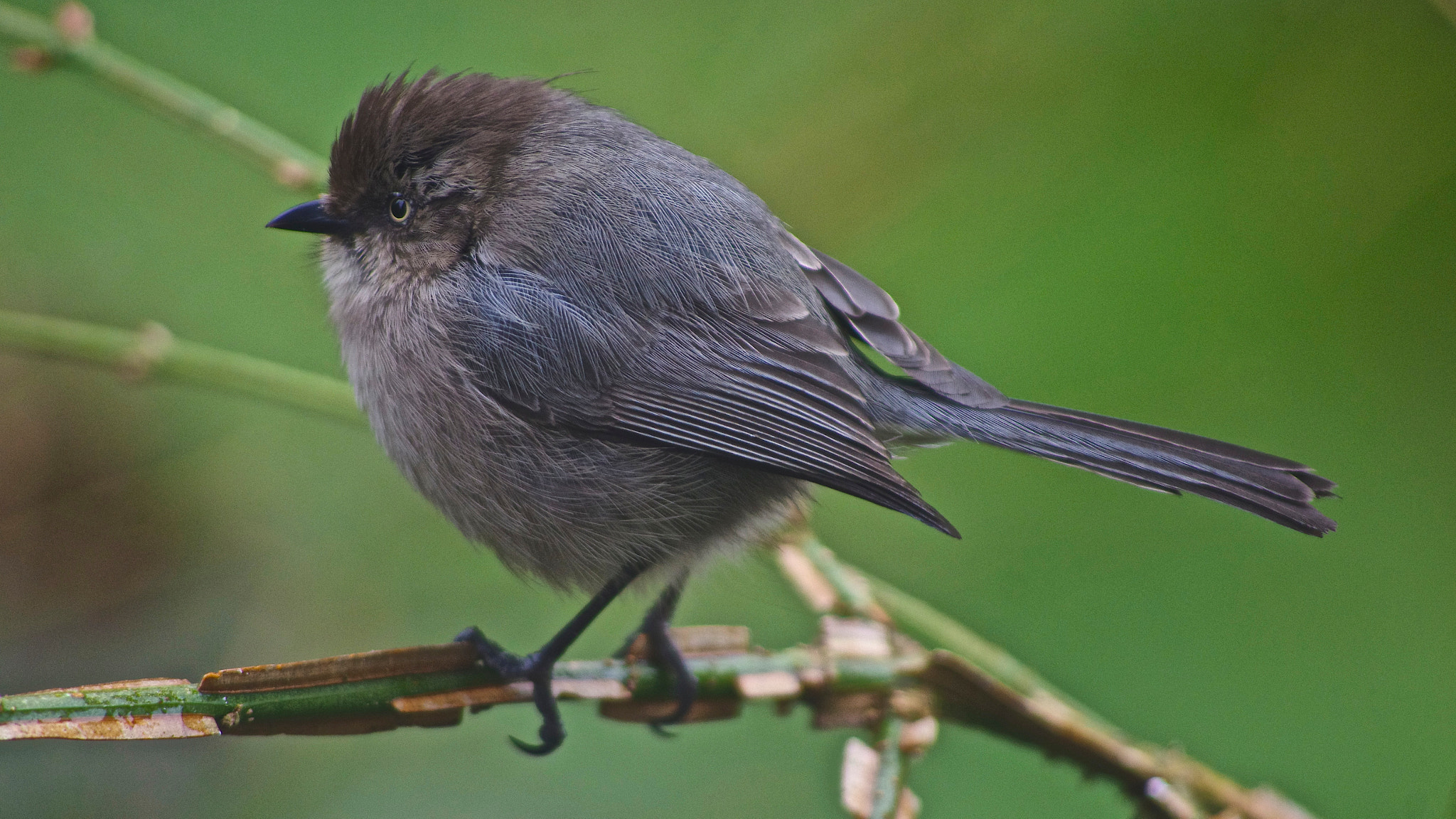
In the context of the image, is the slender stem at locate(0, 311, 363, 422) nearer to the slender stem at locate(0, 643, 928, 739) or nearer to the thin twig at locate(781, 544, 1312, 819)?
the slender stem at locate(0, 643, 928, 739)

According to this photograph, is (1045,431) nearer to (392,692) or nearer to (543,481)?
(543,481)

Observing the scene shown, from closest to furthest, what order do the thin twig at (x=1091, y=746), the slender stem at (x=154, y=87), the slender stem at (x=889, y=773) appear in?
the slender stem at (x=889, y=773) < the thin twig at (x=1091, y=746) < the slender stem at (x=154, y=87)

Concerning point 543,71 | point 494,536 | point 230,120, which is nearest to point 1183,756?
point 494,536

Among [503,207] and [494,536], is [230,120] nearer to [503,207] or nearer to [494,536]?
[503,207]

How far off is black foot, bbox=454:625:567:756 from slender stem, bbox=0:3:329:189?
1.00 metres

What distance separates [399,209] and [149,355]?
0.58 metres

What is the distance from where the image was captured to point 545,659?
7.07ft

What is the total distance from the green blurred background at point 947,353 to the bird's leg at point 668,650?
0.25 feet

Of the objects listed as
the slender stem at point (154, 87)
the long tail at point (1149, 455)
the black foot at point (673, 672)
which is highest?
the slender stem at point (154, 87)

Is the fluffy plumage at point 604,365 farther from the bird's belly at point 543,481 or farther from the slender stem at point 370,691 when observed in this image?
the slender stem at point 370,691

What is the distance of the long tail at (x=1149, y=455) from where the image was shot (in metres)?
1.90

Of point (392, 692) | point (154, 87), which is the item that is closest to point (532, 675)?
point (392, 692)

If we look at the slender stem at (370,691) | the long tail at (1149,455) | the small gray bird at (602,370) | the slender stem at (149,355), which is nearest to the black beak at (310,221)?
the small gray bird at (602,370)

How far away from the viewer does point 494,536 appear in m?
2.23
